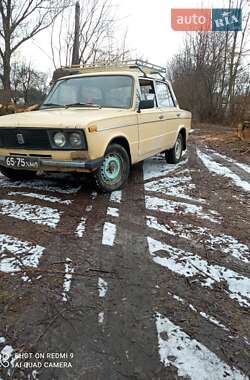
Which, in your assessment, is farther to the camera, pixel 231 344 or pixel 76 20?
pixel 76 20

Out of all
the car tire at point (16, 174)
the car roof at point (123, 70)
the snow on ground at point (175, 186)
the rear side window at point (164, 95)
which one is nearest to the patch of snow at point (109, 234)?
the snow on ground at point (175, 186)

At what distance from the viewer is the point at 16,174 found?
585 centimetres

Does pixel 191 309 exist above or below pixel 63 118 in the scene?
below

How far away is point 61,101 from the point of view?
19.1 ft

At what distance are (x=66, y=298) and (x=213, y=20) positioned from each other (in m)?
22.7

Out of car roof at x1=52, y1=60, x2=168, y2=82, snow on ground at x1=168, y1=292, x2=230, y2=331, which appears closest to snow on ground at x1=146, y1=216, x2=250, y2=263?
snow on ground at x1=168, y1=292, x2=230, y2=331

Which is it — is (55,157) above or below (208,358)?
above

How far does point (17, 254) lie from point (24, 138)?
208 centimetres

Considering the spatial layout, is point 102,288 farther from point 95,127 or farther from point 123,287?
point 95,127

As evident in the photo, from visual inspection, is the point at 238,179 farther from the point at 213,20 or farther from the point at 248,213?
the point at 213,20

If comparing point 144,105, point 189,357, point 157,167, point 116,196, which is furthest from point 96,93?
point 189,357

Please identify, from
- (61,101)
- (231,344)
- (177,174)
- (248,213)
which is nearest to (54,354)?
(231,344)

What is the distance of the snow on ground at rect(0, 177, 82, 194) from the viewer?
5.31 metres

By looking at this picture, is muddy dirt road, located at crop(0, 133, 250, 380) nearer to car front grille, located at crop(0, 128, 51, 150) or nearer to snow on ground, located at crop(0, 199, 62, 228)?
snow on ground, located at crop(0, 199, 62, 228)
